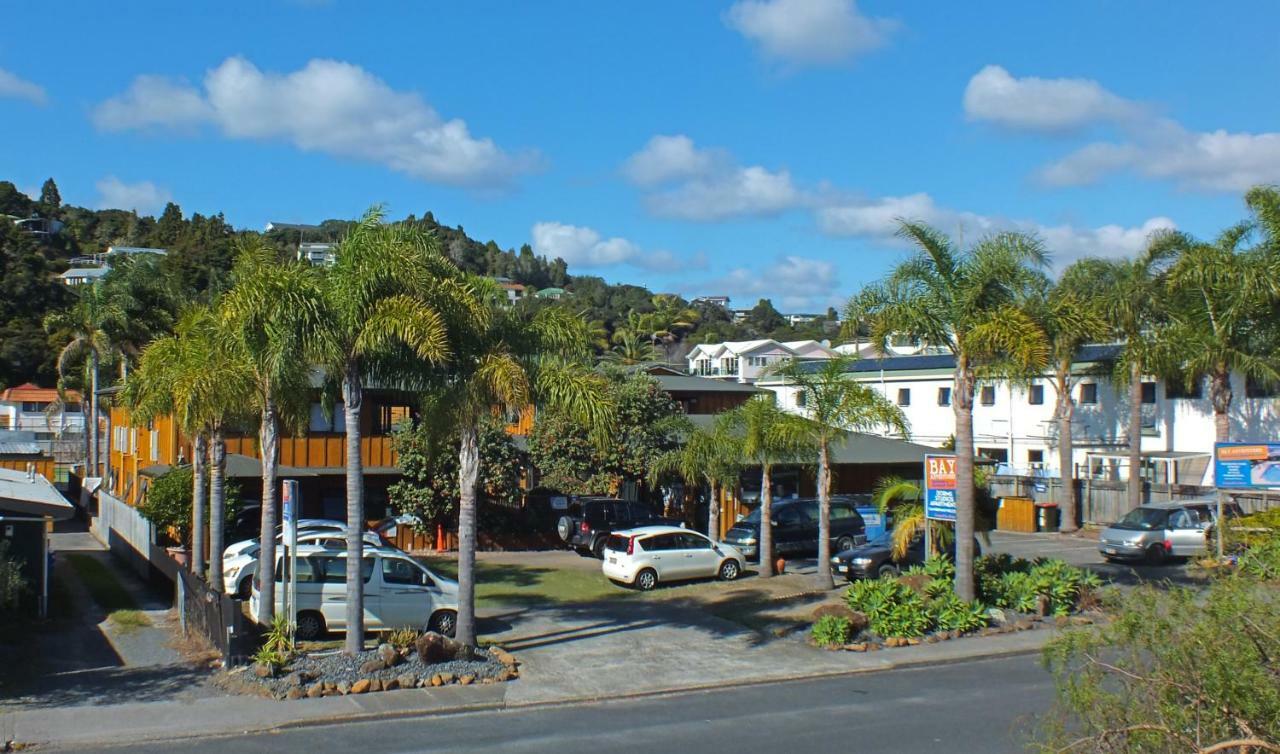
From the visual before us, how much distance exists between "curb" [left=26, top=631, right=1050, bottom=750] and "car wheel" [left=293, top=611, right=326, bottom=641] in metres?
4.94

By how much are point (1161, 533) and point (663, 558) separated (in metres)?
13.4

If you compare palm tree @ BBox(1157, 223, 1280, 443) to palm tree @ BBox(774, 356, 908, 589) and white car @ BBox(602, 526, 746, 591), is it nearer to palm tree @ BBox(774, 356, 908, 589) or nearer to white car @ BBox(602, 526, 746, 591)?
palm tree @ BBox(774, 356, 908, 589)

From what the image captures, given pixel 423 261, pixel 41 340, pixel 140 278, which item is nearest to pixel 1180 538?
pixel 423 261

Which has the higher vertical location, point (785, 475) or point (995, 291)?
point (995, 291)

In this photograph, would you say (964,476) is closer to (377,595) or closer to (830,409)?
(830,409)

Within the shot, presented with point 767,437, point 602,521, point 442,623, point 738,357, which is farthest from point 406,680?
point 738,357

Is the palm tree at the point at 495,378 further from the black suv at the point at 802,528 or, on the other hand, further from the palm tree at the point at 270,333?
the black suv at the point at 802,528

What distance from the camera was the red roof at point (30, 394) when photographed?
75312 millimetres

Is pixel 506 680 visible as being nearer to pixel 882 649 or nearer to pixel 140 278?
pixel 882 649

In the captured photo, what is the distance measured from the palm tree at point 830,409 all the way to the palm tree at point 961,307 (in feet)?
9.80

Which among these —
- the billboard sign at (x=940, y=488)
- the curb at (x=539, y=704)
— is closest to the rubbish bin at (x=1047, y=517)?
the billboard sign at (x=940, y=488)

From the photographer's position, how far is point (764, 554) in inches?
1028

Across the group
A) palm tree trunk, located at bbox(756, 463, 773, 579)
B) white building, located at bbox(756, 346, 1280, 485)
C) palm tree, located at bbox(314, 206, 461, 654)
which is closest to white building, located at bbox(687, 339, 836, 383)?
white building, located at bbox(756, 346, 1280, 485)

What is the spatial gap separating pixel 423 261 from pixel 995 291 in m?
10.3
